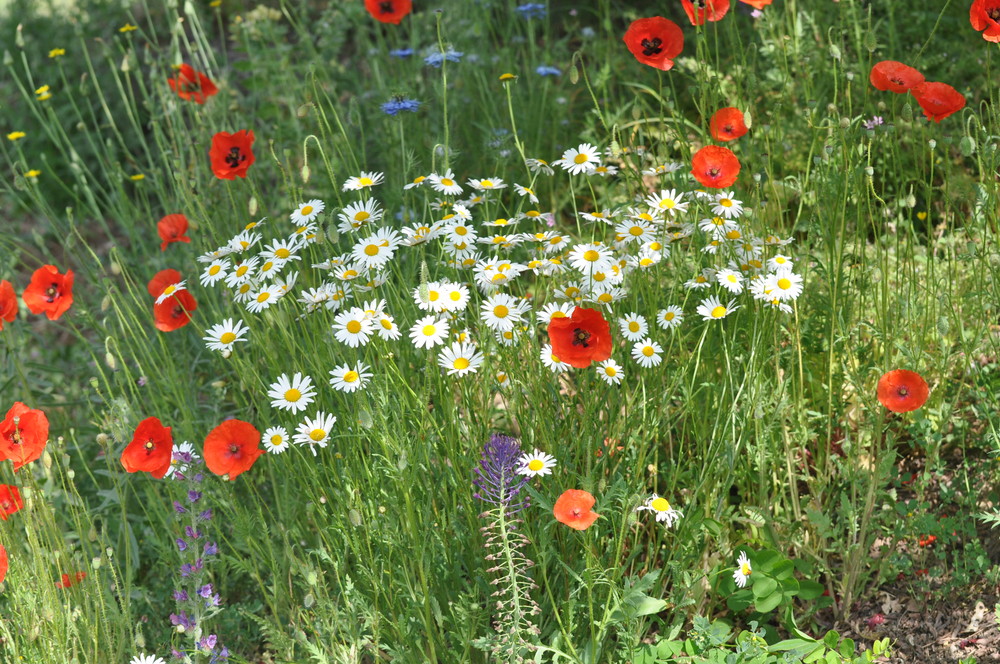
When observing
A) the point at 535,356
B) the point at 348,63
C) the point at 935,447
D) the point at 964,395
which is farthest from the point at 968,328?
the point at 348,63

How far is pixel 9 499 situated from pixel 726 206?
180 centimetres

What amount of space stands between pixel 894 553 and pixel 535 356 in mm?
973

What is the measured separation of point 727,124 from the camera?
7.39ft

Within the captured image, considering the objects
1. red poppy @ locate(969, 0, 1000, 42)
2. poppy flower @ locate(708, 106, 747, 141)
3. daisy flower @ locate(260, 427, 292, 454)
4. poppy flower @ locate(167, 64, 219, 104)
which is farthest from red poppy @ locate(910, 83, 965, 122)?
poppy flower @ locate(167, 64, 219, 104)


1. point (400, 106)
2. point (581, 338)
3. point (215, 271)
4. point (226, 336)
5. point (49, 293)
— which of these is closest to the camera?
point (581, 338)

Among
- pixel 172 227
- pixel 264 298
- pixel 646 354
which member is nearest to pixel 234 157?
pixel 172 227

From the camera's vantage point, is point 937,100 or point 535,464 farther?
point 937,100

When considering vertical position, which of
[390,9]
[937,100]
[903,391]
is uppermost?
[390,9]

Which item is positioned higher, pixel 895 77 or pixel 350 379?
pixel 895 77

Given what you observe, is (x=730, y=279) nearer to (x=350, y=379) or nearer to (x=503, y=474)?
(x=503, y=474)

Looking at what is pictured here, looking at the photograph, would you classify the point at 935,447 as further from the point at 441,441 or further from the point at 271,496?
the point at 271,496

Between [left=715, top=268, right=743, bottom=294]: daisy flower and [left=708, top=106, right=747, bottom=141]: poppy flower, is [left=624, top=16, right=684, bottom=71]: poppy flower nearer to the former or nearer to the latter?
[left=708, top=106, right=747, bottom=141]: poppy flower

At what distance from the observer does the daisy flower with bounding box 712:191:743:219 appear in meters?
2.29

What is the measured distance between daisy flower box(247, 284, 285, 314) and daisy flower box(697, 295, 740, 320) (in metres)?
0.90
